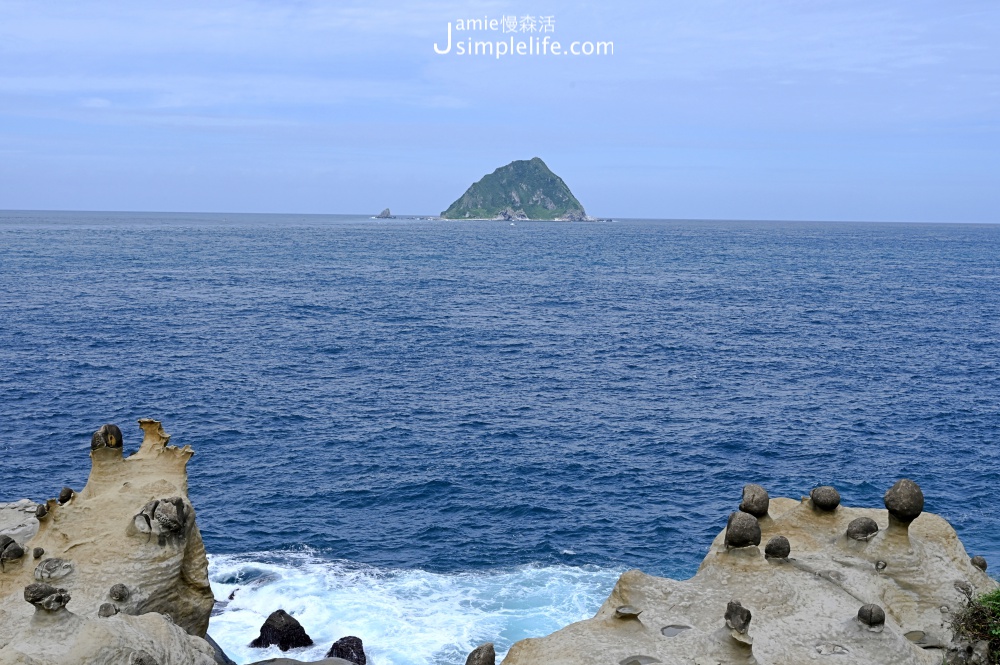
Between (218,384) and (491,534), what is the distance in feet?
108

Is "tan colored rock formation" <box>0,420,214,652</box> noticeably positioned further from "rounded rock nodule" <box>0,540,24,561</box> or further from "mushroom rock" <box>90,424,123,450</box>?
"rounded rock nodule" <box>0,540,24,561</box>

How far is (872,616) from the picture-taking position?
20547 millimetres

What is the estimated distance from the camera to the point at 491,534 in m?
43.5

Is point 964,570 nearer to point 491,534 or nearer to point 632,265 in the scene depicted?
point 491,534

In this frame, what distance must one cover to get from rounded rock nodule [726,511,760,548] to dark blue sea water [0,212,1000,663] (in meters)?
12.7

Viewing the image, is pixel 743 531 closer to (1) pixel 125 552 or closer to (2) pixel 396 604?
(1) pixel 125 552

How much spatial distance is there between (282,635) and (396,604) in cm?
515

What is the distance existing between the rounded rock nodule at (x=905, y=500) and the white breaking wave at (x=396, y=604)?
49.5 ft

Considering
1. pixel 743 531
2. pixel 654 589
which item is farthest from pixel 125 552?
pixel 743 531

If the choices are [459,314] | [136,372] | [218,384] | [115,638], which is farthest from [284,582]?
[459,314]

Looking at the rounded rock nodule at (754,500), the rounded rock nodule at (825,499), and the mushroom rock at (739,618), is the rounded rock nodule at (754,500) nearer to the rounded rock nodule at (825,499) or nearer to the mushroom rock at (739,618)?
the rounded rock nodule at (825,499)

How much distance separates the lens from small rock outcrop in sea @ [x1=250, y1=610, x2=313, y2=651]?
33.3m

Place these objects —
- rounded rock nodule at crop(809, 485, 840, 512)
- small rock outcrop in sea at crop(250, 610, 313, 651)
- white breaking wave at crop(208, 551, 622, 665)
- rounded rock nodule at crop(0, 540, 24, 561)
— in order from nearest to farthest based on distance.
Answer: rounded rock nodule at crop(0, 540, 24, 561) → rounded rock nodule at crop(809, 485, 840, 512) → small rock outcrop in sea at crop(250, 610, 313, 651) → white breaking wave at crop(208, 551, 622, 665)

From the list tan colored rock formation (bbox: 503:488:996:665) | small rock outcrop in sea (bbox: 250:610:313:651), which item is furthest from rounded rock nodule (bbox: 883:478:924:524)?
small rock outcrop in sea (bbox: 250:610:313:651)
